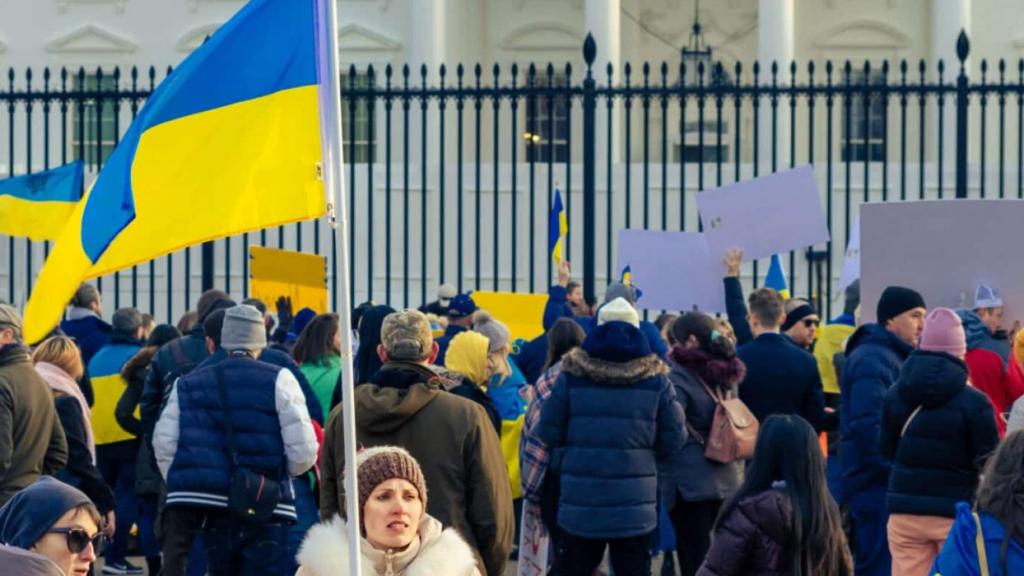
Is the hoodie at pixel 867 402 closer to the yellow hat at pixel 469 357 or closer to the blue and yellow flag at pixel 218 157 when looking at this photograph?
the yellow hat at pixel 469 357

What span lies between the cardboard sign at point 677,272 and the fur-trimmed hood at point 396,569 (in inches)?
278

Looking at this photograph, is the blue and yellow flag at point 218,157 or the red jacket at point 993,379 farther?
the red jacket at point 993,379

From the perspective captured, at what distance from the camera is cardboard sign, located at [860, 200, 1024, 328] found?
10.9 meters

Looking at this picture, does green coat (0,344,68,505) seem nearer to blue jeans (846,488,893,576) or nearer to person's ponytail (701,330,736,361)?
person's ponytail (701,330,736,361)

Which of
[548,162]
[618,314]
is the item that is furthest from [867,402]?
[548,162]

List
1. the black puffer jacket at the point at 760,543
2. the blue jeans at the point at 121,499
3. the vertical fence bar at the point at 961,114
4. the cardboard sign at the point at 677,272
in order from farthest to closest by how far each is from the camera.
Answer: the vertical fence bar at the point at 961,114
the cardboard sign at the point at 677,272
the blue jeans at the point at 121,499
the black puffer jacket at the point at 760,543

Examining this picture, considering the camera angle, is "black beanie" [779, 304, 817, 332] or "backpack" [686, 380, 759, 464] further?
"black beanie" [779, 304, 817, 332]

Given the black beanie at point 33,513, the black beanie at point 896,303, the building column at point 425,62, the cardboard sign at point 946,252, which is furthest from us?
the building column at point 425,62

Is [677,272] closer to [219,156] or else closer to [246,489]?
[246,489]

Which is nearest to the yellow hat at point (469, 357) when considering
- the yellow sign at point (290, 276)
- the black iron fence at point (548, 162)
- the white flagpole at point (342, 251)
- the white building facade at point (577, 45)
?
the black iron fence at point (548, 162)

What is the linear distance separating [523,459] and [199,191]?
359 centimetres

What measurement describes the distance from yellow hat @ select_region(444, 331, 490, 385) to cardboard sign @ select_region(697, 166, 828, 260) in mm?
3171

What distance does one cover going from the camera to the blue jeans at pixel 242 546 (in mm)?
8867

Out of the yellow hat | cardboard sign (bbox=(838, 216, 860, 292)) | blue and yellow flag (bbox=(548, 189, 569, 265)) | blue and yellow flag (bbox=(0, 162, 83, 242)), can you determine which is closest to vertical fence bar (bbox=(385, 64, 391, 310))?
blue and yellow flag (bbox=(548, 189, 569, 265))
